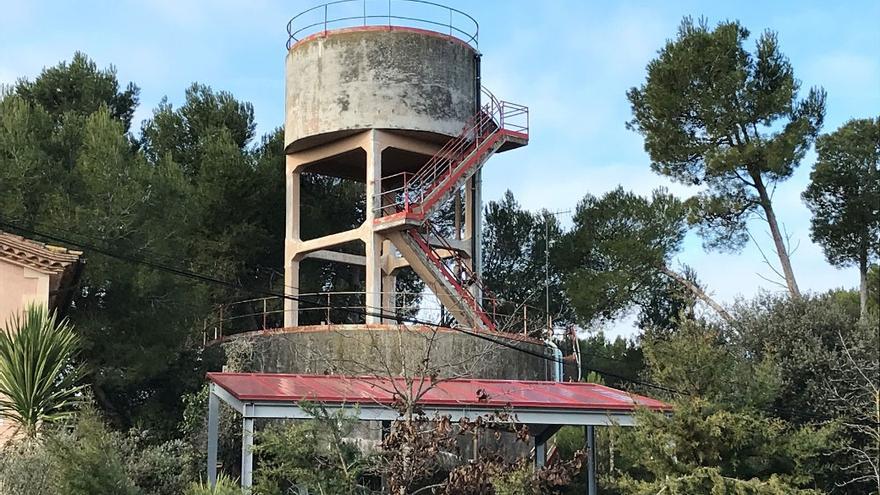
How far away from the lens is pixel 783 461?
2086 cm

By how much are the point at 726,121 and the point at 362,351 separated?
1388cm

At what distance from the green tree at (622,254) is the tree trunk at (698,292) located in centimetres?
4

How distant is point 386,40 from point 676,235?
518 inches

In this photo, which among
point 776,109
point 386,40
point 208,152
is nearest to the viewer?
point 386,40

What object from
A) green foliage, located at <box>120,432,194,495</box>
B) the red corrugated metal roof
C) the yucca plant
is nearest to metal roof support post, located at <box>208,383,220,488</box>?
the red corrugated metal roof

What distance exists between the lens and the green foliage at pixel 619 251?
39.6m

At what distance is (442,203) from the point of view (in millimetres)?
31266

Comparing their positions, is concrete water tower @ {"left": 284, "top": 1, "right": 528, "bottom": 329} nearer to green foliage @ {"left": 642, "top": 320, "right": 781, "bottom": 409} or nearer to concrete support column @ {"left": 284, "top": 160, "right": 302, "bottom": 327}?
concrete support column @ {"left": 284, "top": 160, "right": 302, "bottom": 327}

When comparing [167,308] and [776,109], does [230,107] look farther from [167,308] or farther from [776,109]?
[776,109]

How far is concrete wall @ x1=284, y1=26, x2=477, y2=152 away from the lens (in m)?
31.1

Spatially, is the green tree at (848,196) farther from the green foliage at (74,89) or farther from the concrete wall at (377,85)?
the green foliage at (74,89)

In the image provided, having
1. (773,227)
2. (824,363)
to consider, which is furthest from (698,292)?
(824,363)

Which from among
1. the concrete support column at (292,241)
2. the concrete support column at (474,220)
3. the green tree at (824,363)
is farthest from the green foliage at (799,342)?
the concrete support column at (292,241)

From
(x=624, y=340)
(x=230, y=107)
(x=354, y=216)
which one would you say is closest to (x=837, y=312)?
(x=624, y=340)
